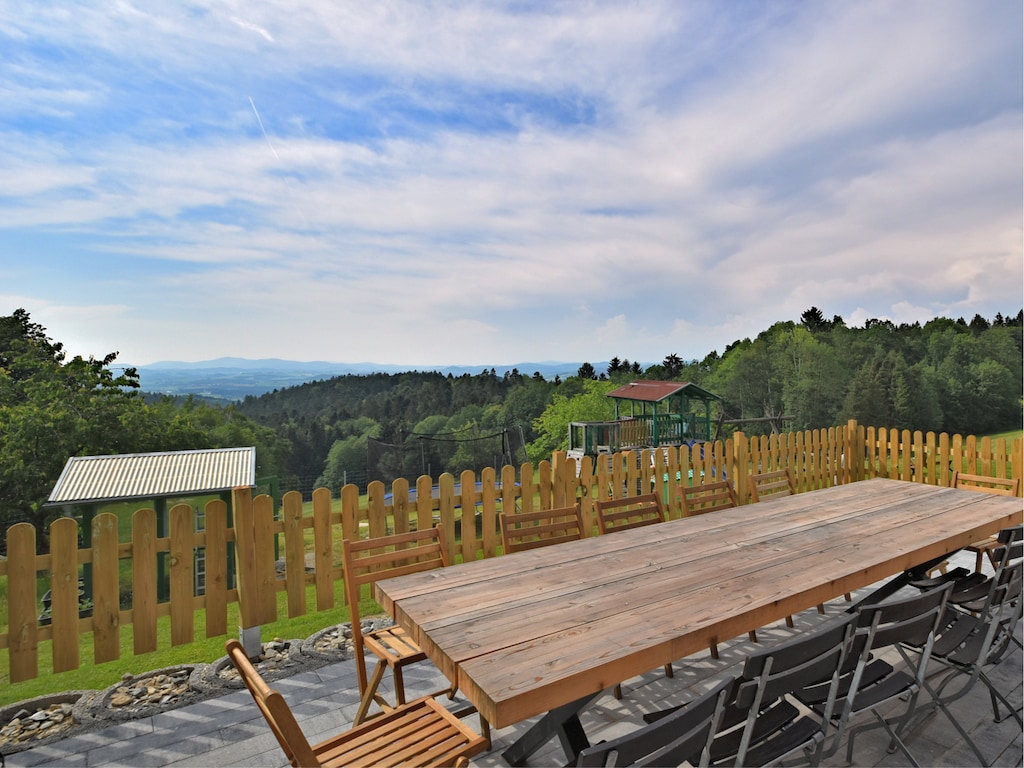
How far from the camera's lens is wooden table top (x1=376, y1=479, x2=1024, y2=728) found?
1660 millimetres

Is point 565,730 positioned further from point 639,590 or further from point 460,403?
point 460,403

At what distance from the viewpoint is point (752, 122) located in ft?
33.9

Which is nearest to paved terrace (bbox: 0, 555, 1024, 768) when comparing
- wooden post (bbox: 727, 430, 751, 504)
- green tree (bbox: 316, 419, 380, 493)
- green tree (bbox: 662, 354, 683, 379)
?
wooden post (bbox: 727, 430, 751, 504)

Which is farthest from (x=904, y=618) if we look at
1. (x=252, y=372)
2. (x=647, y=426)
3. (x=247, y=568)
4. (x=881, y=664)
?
(x=252, y=372)

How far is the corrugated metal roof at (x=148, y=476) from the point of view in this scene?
5.70 metres

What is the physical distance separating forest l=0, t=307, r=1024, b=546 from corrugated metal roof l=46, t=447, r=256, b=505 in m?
11.4

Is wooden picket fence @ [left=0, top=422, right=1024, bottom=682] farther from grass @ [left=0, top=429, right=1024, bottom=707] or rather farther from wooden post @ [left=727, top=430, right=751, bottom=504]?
wooden post @ [left=727, top=430, right=751, bottom=504]

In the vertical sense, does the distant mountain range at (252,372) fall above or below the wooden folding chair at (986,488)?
above

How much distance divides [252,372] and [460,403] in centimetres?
1629

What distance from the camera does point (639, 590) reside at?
2.25 m

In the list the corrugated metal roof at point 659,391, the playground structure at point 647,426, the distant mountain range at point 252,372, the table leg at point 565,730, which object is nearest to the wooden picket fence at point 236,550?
the table leg at point 565,730

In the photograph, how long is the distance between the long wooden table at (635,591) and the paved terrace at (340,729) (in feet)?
2.27

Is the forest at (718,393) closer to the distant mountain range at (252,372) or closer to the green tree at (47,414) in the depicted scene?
the distant mountain range at (252,372)

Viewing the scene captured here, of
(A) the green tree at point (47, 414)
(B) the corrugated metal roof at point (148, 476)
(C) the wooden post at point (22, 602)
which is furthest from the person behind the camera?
(A) the green tree at point (47, 414)
